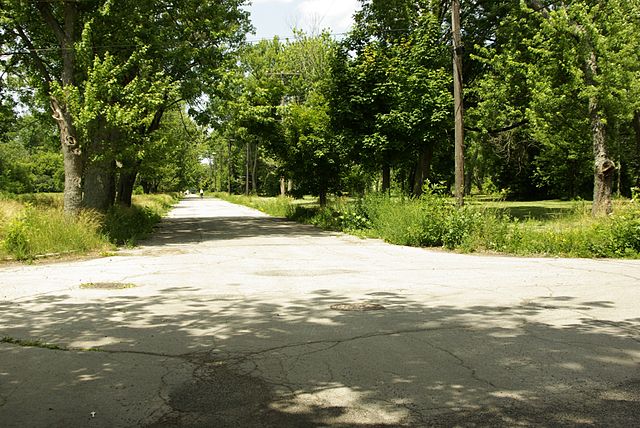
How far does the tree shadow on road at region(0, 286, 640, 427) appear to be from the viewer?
3750 millimetres

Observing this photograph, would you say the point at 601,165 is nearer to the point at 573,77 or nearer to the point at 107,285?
the point at 573,77

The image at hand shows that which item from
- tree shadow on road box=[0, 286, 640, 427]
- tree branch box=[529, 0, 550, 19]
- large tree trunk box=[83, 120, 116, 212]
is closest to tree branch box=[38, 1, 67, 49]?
large tree trunk box=[83, 120, 116, 212]

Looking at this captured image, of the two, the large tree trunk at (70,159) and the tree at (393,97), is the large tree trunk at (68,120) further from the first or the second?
the tree at (393,97)

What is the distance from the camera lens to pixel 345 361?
4.91 m

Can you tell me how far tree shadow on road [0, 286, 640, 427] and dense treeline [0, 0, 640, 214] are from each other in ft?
38.3

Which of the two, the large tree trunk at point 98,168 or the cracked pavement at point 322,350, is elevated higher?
the large tree trunk at point 98,168

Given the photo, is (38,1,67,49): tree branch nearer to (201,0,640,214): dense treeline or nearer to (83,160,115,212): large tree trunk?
(83,160,115,212): large tree trunk

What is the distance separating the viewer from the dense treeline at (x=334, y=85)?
17.9 metres

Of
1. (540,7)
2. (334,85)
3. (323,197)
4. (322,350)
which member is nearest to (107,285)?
(322,350)

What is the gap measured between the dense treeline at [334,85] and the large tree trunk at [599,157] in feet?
0.26

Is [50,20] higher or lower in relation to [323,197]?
higher

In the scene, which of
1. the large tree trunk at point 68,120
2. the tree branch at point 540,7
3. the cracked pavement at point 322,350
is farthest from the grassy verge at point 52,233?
the tree branch at point 540,7

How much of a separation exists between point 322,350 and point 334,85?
64.0 ft

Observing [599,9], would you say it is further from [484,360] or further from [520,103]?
[484,360]
